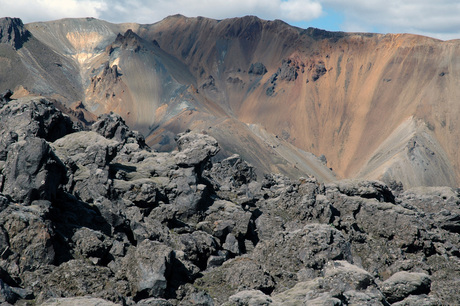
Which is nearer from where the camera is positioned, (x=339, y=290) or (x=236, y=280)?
(x=339, y=290)

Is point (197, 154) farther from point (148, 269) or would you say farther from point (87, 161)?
point (148, 269)

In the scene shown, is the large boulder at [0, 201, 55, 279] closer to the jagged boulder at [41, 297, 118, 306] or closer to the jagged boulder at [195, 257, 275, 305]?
the jagged boulder at [41, 297, 118, 306]

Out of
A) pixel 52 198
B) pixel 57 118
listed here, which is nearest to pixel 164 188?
pixel 52 198

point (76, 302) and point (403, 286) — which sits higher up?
point (76, 302)

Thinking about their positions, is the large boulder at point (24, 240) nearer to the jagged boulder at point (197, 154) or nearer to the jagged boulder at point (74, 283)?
the jagged boulder at point (74, 283)

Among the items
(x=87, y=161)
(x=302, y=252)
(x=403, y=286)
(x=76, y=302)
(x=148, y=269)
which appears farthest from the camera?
(x=87, y=161)

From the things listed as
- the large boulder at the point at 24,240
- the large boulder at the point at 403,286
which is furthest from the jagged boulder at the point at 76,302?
the large boulder at the point at 403,286

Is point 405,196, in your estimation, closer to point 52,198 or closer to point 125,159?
point 125,159

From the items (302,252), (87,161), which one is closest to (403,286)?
(302,252)

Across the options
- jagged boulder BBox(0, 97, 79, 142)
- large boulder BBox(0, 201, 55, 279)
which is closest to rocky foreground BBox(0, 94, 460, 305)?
large boulder BBox(0, 201, 55, 279)
